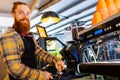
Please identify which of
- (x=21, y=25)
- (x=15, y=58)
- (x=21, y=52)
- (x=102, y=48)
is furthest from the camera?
(x=21, y=25)

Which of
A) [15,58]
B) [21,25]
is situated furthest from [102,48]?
[21,25]

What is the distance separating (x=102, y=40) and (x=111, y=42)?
7 centimetres

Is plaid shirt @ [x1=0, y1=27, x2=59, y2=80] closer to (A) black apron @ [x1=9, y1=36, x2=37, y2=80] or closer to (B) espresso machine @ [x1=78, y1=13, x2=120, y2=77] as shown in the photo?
(A) black apron @ [x1=9, y1=36, x2=37, y2=80]

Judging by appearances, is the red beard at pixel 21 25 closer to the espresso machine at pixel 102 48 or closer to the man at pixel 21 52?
the man at pixel 21 52

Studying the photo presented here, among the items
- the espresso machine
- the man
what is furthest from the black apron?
the espresso machine

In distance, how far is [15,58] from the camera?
1.42 m

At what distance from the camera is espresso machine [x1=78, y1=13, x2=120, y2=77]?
A: 0.90m

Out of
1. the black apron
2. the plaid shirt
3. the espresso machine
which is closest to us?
the espresso machine

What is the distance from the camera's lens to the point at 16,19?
5.62 feet

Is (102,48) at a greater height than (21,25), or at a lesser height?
lesser

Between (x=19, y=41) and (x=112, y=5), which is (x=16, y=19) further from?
(x=112, y=5)

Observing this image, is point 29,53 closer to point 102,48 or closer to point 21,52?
point 21,52

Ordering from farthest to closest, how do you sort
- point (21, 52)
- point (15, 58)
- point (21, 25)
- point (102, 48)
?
point (21, 25) < point (21, 52) < point (15, 58) < point (102, 48)

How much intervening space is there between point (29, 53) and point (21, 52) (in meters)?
0.13
